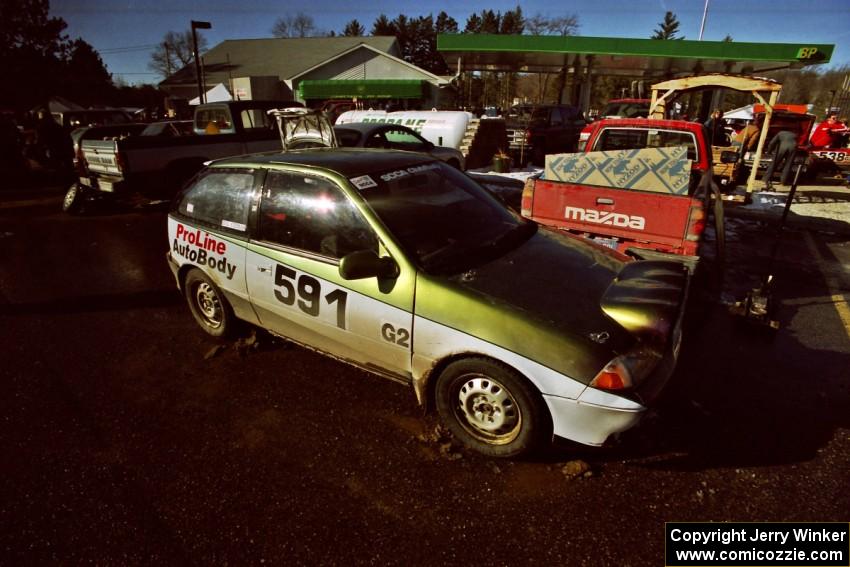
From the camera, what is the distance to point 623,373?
92.7 inches

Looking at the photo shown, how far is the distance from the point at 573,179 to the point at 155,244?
668cm

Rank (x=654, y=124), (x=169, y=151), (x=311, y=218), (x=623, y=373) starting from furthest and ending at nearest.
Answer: (x=169, y=151) < (x=654, y=124) < (x=311, y=218) < (x=623, y=373)

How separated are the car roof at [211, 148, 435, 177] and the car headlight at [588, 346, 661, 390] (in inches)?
81.5

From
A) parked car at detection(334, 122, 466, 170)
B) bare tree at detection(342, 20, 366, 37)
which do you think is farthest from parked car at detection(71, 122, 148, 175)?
bare tree at detection(342, 20, 366, 37)

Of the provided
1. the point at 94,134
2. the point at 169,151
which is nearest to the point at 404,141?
the point at 169,151

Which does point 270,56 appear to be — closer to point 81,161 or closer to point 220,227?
point 81,161

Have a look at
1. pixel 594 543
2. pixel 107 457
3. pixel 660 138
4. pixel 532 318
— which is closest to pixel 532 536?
pixel 594 543

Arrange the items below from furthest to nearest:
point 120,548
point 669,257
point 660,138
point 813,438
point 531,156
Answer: point 531,156 → point 660,138 → point 669,257 → point 813,438 → point 120,548

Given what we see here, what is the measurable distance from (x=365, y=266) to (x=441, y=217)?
34.0 inches

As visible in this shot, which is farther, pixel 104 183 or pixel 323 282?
pixel 104 183

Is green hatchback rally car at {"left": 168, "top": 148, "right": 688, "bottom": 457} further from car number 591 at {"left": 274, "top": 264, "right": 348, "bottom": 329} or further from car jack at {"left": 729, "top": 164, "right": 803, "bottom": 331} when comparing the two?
car jack at {"left": 729, "top": 164, "right": 803, "bottom": 331}

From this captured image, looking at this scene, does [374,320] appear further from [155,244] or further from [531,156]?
[531,156]

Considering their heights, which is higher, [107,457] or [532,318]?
[532,318]

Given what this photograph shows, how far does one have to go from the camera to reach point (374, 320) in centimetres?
291
